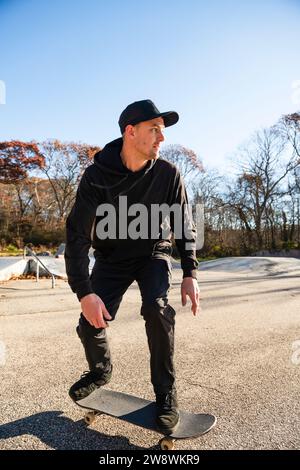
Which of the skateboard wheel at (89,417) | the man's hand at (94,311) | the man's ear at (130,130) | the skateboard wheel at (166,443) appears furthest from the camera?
the man's ear at (130,130)

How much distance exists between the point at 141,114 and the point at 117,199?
518 mm

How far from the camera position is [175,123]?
2.36 metres

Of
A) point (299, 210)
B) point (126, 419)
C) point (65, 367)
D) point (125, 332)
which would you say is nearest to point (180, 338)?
point (125, 332)

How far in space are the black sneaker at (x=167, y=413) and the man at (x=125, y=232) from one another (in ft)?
1.12

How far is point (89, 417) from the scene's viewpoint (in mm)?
2121

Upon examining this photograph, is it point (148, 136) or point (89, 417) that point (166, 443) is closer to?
point (89, 417)

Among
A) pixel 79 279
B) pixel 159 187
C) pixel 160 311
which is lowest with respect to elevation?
pixel 160 311

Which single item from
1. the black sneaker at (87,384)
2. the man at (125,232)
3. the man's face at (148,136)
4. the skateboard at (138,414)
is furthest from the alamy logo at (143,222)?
the skateboard at (138,414)

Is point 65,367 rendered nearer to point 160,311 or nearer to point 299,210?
point 160,311

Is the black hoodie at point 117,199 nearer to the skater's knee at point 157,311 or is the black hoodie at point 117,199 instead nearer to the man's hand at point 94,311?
the man's hand at point 94,311

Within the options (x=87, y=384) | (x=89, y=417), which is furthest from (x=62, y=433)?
(x=87, y=384)

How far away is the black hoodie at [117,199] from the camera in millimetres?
2182

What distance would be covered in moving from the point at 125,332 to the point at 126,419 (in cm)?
240

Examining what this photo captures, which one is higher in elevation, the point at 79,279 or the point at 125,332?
the point at 79,279
